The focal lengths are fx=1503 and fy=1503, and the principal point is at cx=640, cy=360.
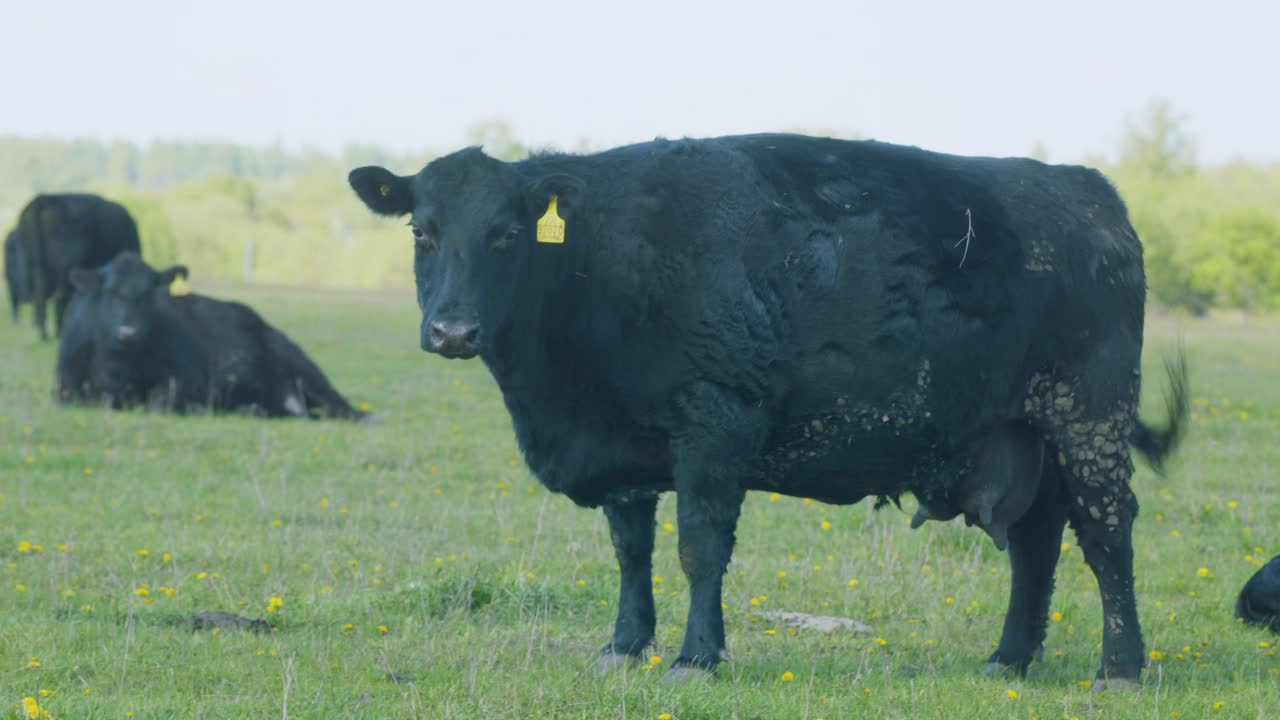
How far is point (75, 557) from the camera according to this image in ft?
31.7

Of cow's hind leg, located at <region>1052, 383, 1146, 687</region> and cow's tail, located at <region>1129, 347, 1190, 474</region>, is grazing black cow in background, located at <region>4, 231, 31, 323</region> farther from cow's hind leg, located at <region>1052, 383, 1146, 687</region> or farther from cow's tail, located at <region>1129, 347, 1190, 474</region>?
cow's hind leg, located at <region>1052, 383, 1146, 687</region>

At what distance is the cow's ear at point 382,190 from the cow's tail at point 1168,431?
409 centimetres

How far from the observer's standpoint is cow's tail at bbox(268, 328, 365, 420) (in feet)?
59.7

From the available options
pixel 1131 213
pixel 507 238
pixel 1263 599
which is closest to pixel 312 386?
pixel 507 238

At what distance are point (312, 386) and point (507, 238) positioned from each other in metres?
12.1

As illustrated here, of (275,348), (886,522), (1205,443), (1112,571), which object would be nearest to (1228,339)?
(1205,443)

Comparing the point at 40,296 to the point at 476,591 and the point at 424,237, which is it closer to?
the point at 476,591

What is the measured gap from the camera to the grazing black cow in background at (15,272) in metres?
32.1

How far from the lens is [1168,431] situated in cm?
823

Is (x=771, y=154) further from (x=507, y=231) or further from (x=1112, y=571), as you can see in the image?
(x=1112, y=571)

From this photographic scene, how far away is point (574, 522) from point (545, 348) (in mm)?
4850

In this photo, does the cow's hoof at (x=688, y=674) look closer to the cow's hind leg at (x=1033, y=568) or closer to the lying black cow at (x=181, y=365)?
the cow's hind leg at (x=1033, y=568)

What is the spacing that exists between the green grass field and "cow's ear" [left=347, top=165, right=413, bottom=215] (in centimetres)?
210

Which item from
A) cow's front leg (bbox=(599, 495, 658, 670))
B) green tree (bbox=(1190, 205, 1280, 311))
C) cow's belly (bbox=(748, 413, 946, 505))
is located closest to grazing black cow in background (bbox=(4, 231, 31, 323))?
cow's front leg (bbox=(599, 495, 658, 670))
